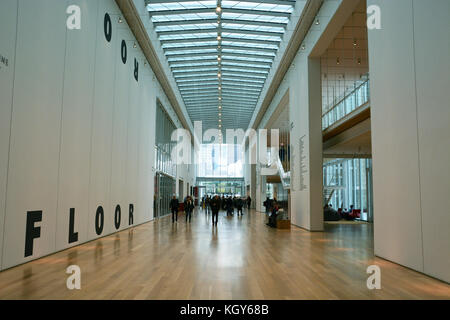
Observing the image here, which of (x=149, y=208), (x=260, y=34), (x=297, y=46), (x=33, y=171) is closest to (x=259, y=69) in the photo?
(x=260, y=34)

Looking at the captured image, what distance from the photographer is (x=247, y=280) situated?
5180mm

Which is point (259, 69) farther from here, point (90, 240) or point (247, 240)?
point (90, 240)

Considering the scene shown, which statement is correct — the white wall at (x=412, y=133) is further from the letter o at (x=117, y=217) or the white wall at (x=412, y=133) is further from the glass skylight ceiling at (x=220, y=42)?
the letter o at (x=117, y=217)

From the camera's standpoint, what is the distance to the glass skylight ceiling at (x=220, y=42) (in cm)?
1452

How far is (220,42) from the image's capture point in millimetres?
17500

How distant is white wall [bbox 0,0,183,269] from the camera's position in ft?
19.3

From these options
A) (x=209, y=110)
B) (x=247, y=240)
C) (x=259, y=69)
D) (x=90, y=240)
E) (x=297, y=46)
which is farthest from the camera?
(x=209, y=110)

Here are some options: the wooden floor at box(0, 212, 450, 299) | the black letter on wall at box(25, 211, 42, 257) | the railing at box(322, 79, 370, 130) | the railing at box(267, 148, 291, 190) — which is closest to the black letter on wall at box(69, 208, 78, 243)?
the wooden floor at box(0, 212, 450, 299)

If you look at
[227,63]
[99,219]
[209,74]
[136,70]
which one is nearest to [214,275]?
[99,219]

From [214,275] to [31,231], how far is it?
3665 mm

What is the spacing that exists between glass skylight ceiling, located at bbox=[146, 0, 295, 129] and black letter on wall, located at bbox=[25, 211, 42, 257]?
10.1 metres

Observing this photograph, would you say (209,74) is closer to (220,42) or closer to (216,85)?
(216,85)

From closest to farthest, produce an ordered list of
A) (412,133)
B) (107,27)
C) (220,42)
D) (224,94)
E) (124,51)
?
1. (412,133)
2. (107,27)
3. (124,51)
4. (220,42)
5. (224,94)
